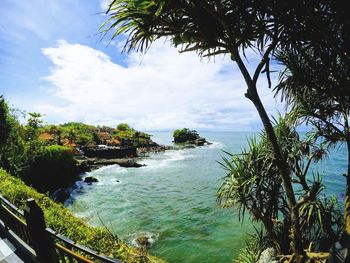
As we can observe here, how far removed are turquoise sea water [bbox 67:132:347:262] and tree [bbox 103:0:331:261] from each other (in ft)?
12.2

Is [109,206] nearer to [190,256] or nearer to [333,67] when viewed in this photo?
[190,256]

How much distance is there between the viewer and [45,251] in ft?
11.6

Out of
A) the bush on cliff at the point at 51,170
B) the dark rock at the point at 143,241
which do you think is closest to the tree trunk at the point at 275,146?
the dark rock at the point at 143,241

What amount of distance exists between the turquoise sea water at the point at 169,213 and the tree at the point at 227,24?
3720 mm

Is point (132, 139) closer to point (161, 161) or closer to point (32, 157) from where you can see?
point (161, 161)

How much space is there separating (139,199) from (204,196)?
17.5 ft

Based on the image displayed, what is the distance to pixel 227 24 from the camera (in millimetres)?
4285

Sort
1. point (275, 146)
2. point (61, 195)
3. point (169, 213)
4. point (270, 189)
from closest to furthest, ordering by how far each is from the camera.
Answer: point (275, 146), point (270, 189), point (169, 213), point (61, 195)

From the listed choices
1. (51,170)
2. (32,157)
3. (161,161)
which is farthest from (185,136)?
(32,157)

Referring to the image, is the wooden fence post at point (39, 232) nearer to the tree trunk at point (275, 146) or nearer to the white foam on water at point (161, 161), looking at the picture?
the tree trunk at point (275, 146)


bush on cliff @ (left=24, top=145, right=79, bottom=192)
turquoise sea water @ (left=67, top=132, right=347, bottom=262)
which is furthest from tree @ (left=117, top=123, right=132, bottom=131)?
bush on cliff @ (left=24, top=145, right=79, bottom=192)

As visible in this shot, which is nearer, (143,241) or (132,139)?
(143,241)

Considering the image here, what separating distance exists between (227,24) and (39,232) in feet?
12.9

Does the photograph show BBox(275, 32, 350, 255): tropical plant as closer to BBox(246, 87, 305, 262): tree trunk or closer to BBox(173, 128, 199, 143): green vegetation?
BBox(246, 87, 305, 262): tree trunk
